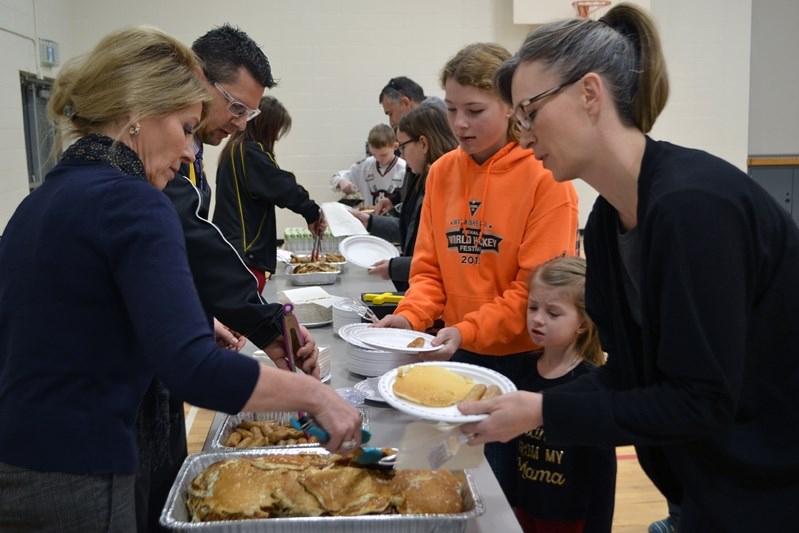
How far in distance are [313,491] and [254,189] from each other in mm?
2350

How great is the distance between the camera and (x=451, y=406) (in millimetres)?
1272

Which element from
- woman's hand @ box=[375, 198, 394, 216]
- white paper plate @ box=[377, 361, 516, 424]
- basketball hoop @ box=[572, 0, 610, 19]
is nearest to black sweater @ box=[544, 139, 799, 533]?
white paper plate @ box=[377, 361, 516, 424]

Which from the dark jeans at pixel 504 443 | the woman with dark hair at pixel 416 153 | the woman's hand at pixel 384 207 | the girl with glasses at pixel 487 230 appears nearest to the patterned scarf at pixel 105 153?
the girl with glasses at pixel 487 230

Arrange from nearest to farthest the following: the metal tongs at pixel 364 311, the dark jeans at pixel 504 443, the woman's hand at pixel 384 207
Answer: the dark jeans at pixel 504 443 → the metal tongs at pixel 364 311 → the woman's hand at pixel 384 207

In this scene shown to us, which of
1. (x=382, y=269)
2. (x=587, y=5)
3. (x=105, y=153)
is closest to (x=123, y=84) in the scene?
(x=105, y=153)

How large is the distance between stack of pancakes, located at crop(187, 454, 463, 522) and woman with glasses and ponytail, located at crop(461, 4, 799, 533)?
195 mm

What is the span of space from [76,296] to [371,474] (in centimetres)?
63

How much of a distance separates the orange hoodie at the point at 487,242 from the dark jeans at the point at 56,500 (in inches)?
40.6

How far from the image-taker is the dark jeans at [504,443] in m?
2.01

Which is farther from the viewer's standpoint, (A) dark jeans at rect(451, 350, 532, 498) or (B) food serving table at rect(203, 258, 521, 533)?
(A) dark jeans at rect(451, 350, 532, 498)

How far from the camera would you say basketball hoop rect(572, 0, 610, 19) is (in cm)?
643

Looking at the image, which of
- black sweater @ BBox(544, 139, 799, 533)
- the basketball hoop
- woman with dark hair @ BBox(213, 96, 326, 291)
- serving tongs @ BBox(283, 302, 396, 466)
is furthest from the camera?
the basketball hoop

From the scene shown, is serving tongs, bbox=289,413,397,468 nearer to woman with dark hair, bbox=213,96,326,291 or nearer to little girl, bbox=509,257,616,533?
little girl, bbox=509,257,616,533

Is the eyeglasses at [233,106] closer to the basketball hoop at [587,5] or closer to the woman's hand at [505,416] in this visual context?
the woman's hand at [505,416]
